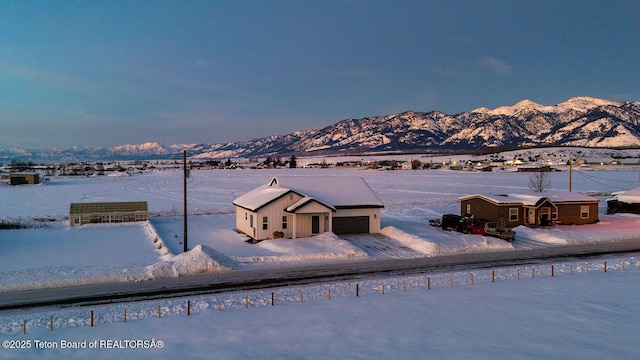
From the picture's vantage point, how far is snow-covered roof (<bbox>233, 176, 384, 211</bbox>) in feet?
120

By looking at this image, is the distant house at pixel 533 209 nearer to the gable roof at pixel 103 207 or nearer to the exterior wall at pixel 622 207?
the exterior wall at pixel 622 207

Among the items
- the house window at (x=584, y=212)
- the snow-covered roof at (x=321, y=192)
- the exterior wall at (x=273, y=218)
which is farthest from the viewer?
the house window at (x=584, y=212)

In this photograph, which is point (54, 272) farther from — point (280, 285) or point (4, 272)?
point (280, 285)

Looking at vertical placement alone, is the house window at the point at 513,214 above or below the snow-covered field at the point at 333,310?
above

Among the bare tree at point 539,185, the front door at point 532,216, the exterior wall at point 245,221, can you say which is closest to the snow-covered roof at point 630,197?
the bare tree at point 539,185

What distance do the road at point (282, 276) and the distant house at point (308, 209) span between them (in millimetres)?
7992

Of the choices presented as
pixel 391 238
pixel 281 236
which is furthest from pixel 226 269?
pixel 391 238

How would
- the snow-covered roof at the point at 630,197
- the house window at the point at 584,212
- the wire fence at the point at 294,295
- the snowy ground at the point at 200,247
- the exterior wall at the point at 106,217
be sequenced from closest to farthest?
the wire fence at the point at 294,295
the snowy ground at the point at 200,247
the exterior wall at the point at 106,217
the house window at the point at 584,212
the snow-covered roof at the point at 630,197

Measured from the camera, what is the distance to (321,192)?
39250 millimetres

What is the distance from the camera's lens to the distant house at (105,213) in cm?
4309

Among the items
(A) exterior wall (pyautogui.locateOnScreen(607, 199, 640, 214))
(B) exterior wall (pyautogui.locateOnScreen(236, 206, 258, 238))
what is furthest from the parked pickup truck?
(A) exterior wall (pyautogui.locateOnScreen(607, 199, 640, 214))

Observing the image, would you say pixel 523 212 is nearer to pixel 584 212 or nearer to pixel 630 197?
pixel 584 212

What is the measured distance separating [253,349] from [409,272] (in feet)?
44.8

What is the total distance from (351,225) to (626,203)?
119 feet
